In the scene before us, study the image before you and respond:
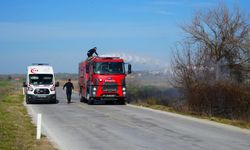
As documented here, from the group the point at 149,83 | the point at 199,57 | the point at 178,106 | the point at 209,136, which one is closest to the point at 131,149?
the point at 209,136

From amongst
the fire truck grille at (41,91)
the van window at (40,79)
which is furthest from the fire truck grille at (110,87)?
the van window at (40,79)

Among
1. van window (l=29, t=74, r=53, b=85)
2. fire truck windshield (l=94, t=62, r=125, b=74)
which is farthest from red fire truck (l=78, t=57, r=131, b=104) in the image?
van window (l=29, t=74, r=53, b=85)

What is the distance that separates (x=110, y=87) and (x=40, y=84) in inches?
220

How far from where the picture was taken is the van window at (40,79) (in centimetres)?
3447

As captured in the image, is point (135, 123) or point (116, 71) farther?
point (116, 71)

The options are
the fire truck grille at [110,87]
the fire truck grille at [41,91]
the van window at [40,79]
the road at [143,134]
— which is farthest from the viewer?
the van window at [40,79]

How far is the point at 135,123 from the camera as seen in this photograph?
1912 cm

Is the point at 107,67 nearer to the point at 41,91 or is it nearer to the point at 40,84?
the point at 41,91

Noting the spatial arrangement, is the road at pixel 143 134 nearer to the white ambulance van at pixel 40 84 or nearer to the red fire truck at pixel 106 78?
the red fire truck at pixel 106 78

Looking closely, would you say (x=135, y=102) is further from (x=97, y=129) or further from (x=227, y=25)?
(x=97, y=129)

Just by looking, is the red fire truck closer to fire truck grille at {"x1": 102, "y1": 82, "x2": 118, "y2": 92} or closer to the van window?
fire truck grille at {"x1": 102, "y1": 82, "x2": 118, "y2": 92}

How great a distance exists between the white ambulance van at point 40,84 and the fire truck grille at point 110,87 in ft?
15.0

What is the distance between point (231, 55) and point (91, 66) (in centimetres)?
996

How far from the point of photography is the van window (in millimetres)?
34469
